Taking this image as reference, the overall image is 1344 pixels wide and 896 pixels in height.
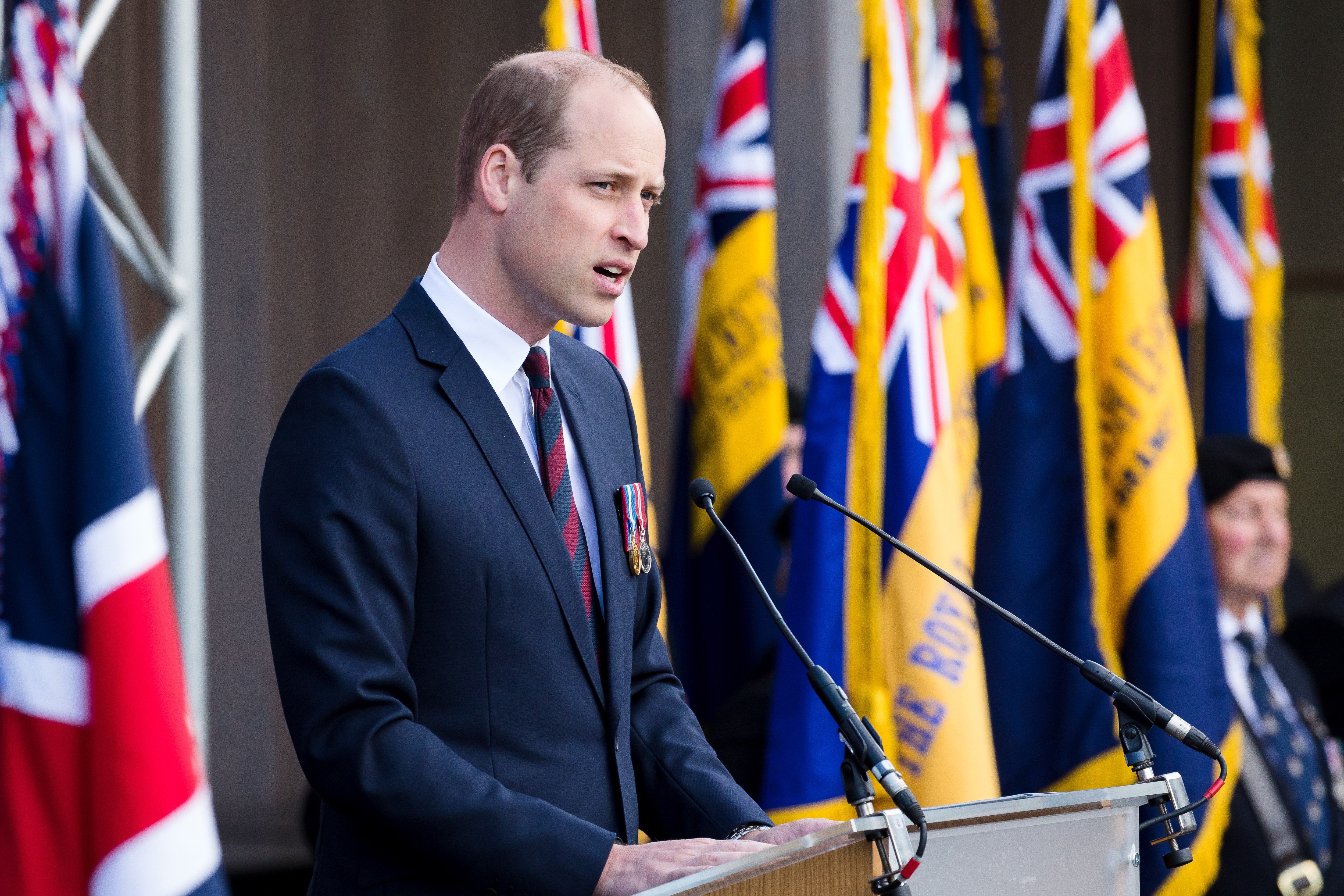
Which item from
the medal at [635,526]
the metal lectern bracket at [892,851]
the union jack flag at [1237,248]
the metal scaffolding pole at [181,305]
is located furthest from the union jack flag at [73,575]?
the union jack flag at [1237,248]

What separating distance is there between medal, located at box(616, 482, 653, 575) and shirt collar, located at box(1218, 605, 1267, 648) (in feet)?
6.89

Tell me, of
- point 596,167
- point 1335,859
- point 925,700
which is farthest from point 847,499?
point 596,167

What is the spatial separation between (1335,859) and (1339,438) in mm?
4097

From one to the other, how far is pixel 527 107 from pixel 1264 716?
248cm

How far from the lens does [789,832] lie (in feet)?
3.91

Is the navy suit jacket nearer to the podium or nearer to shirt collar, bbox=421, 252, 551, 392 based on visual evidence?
shirt collar, bbox=421, 252, 551, 392

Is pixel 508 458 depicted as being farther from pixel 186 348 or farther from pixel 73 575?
pixel 186 348

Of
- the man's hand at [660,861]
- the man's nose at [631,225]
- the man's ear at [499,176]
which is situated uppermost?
the man's ear at [499,176]

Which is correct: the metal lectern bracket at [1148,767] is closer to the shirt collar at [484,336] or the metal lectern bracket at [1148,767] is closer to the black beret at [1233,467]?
the shirt collar at [484,336]

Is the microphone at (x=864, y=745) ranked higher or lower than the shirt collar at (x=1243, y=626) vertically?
higher

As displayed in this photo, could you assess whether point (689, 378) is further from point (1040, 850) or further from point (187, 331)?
point (1040, 850)

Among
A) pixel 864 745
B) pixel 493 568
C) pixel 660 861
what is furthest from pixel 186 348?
pixel 864 745

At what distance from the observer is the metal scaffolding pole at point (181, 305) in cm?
231

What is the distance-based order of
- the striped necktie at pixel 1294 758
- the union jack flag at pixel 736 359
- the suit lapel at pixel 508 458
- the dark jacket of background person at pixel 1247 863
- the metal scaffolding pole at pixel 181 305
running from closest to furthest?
the suit lapel at pixel 508 458 < the metal scaffolding pole at pixel 181 305 < the dark jacket of background person at pixel 1247 863 < the striped necktie at pixel 1294 758 < the union jack flag at pixel 736 359
